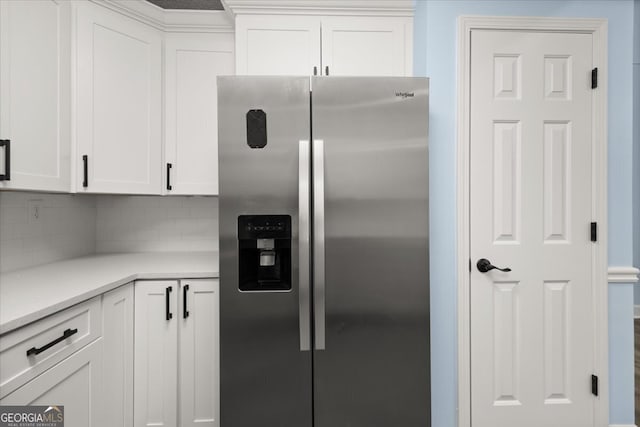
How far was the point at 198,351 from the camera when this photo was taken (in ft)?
5.23

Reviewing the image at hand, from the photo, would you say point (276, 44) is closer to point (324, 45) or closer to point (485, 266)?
point (324, 45)

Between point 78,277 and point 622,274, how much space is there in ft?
8.69

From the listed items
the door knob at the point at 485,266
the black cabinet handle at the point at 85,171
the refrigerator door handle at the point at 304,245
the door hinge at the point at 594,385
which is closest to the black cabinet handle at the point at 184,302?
the refrigerator door handle at the point at 304,245

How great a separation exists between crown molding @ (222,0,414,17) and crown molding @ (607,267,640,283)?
171 centimetres

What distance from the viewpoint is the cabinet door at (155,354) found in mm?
1553

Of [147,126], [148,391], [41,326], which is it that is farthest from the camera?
[147,126]

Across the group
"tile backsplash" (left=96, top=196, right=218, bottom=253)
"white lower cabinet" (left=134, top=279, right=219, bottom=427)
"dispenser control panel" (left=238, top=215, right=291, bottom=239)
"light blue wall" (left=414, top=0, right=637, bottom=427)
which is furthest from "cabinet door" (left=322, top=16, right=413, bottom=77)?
"white lower cabinet" (left=134, top=279, right=219, bottom=427)

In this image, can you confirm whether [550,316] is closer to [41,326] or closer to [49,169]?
[41,326]

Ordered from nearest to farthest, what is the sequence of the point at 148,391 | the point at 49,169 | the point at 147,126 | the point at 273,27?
the point at 49,169, the point at 148,391, the point at 273,27, the point at 147,126

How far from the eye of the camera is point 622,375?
1612 mm

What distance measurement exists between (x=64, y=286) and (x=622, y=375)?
105 inches

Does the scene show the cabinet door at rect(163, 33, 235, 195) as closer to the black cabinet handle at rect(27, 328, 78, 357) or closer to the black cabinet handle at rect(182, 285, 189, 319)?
the black cabinet handle at rect(182, 285, 189, 319)

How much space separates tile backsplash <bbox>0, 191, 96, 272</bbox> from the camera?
154cm

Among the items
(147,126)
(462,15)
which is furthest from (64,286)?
(462,15)
